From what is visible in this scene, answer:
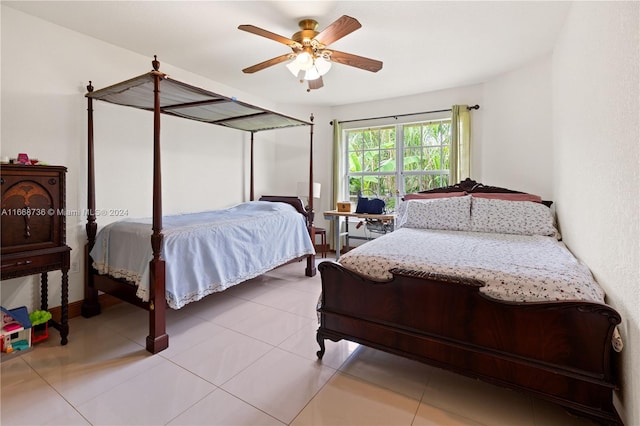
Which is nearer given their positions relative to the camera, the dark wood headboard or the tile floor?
the tile floor

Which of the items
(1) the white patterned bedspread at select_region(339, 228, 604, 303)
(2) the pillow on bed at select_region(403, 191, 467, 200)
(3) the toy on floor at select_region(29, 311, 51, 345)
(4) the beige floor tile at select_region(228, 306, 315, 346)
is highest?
(2) the pillow on bed at select_region(403, 191, 467, 200)

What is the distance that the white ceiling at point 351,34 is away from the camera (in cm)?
222

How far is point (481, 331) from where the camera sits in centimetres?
153

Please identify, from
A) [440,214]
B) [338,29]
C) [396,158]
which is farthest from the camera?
[396,158]

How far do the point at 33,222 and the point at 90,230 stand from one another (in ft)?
2.07

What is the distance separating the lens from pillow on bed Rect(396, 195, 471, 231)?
296cm

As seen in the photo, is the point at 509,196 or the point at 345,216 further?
the point at 345,216

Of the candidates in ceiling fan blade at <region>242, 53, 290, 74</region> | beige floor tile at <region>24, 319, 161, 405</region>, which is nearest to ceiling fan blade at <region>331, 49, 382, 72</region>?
ceiling fan blade at <region>242, 53, 290, 74</region>

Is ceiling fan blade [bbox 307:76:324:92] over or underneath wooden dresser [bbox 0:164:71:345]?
over

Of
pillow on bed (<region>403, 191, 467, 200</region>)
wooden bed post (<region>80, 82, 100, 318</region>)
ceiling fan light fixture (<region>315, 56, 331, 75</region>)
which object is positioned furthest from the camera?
pillow on bed (<region>403, 191, 467, 200</region>)

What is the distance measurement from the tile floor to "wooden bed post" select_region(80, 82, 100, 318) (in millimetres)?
194

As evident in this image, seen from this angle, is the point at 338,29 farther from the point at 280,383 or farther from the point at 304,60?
the point at 280,383

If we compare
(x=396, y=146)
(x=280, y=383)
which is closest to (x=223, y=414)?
(x=280, y=383)

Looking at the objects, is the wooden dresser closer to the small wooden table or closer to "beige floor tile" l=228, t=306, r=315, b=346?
"beige floor tile" l=228, t=306, r=315, b=346
